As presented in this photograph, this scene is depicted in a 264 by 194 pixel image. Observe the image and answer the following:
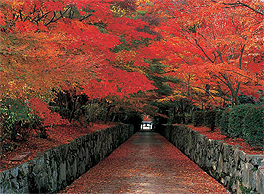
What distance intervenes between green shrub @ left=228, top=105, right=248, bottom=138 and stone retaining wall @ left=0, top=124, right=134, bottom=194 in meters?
5.63

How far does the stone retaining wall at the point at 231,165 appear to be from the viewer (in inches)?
271

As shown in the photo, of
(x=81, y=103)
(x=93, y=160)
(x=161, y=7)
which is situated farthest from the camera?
(x=81, y=103)

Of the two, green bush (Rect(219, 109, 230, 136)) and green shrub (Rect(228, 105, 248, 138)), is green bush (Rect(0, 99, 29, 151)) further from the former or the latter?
green bush (Rect(219, 109, 230, 136))

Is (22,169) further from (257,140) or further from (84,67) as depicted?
(257,140)

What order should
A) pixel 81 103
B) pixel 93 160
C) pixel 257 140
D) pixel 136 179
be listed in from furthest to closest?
pixel 81 103, pixel 93 160, pixel 136 179, pixel 257 140

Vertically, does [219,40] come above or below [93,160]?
above

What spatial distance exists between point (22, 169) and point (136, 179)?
5208 mm

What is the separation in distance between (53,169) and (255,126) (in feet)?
18.9

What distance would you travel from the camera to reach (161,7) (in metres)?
15.6

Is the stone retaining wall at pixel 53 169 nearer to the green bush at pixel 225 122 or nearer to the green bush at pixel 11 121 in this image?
the green bush at pixel 11 121

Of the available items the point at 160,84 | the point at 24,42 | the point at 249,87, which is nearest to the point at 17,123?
the point at 24,42

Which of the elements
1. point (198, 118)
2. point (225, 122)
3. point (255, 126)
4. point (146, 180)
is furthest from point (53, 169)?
point (198, 118)

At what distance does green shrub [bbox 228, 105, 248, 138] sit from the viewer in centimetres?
1001

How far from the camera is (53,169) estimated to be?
859cm
